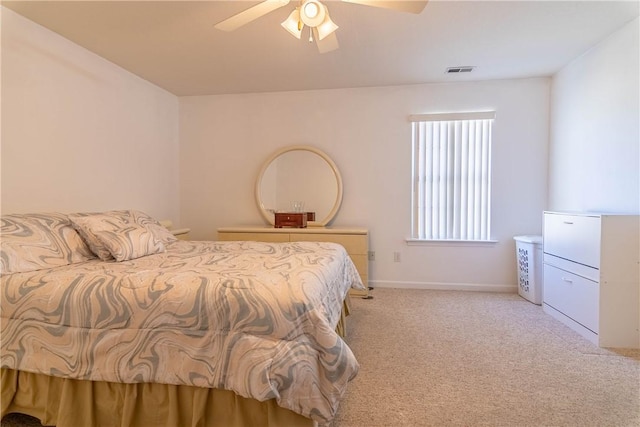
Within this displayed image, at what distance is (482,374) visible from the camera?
1941 millimetres

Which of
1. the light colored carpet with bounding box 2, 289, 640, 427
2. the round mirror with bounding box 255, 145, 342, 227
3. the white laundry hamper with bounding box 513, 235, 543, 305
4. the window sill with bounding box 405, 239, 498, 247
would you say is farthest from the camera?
the round mirror with bounding box 255, 145, 342, 227

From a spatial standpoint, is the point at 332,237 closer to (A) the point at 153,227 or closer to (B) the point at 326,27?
(A) the point at 153,227

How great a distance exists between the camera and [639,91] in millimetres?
2396

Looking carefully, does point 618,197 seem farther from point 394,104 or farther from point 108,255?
point 108,255

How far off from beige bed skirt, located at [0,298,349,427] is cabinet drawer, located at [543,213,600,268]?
227 cm

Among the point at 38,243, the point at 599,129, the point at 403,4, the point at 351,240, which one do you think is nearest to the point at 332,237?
the point at 351,240

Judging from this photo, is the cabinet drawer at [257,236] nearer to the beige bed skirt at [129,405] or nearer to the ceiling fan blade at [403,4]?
the beige bed skirt at [129,405]

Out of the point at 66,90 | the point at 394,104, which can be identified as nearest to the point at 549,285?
the point at 394,104

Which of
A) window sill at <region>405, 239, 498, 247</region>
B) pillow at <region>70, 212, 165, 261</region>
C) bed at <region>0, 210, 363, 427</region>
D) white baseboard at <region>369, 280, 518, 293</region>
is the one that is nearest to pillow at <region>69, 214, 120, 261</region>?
pillow at <region>70, 212, 165, 261</region>

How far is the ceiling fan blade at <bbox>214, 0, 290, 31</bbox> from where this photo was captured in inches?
74.3

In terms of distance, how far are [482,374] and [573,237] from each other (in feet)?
4.58

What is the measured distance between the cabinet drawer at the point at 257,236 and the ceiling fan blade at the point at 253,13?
7.11ft

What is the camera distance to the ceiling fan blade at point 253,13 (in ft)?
6.19

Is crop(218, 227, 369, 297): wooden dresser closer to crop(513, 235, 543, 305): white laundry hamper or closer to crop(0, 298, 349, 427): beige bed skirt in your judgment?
crop(513, 235, 543, 305): white laundry hamper
